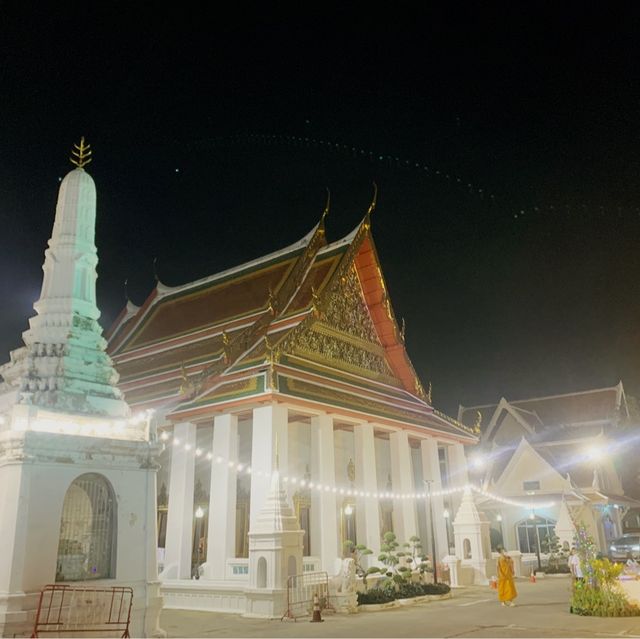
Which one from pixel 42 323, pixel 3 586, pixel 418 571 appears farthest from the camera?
pixel 418 571

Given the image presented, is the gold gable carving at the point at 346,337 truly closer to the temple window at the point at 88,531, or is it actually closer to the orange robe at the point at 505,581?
the orange robe at the point at 505,581

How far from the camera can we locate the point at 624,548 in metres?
21.3

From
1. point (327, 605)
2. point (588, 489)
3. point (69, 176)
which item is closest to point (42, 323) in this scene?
point (69, 176)

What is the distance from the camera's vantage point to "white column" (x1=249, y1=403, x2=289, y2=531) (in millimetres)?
13133

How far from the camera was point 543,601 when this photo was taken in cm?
1209

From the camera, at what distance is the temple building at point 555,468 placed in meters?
24.3

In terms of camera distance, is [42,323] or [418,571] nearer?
[42,323]

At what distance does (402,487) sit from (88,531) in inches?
439

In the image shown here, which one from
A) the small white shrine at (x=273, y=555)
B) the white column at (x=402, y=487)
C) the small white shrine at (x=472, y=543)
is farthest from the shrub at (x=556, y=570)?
the small white shrine at (x=273, y=555)

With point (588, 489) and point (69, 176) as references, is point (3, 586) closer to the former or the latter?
point (69, 176)

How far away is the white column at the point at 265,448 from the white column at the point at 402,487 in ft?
14.6

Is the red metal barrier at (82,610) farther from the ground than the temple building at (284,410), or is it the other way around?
the temple building at (284,410)

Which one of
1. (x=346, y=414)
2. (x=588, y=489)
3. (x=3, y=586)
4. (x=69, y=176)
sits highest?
(x=69, y=176)

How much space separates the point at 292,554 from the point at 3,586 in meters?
6.16
